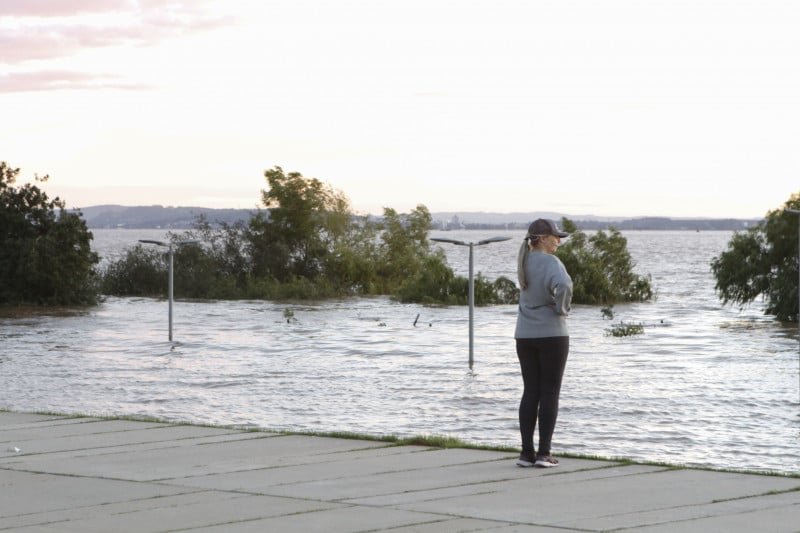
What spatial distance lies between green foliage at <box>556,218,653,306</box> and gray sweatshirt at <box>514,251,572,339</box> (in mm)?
50286

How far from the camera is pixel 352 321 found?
1975 inches

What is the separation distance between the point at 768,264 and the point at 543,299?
43.5 meters

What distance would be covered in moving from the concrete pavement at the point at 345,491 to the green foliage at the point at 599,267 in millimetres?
49814

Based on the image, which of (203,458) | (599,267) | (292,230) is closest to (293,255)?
(292,230)

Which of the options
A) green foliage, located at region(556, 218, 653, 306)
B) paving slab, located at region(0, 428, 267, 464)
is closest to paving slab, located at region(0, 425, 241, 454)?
paving slab, located at region(0, 428, 267, 464)

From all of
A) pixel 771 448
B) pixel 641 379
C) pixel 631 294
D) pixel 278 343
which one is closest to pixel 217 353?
pixel 278 343

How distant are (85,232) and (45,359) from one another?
23441 mm

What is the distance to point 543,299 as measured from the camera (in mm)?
10992

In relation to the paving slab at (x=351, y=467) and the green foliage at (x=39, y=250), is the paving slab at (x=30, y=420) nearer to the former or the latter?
the paving slab at (x=351, y=467)

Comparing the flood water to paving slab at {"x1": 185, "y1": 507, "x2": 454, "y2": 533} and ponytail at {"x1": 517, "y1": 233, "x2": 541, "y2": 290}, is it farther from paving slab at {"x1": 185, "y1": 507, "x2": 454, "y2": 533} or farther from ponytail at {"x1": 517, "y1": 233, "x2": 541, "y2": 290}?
paving slab at {"x1": 185, "y1": 507, "x2": 454, "y2": 533}

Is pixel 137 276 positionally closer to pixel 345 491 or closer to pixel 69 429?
pixel 69 429

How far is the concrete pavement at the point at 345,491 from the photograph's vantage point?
878 cm

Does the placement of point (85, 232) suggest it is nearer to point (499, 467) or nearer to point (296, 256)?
point (296, 256)

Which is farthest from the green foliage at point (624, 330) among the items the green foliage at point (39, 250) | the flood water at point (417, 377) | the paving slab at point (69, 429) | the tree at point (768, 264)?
the paving slab at point (69, 429)
